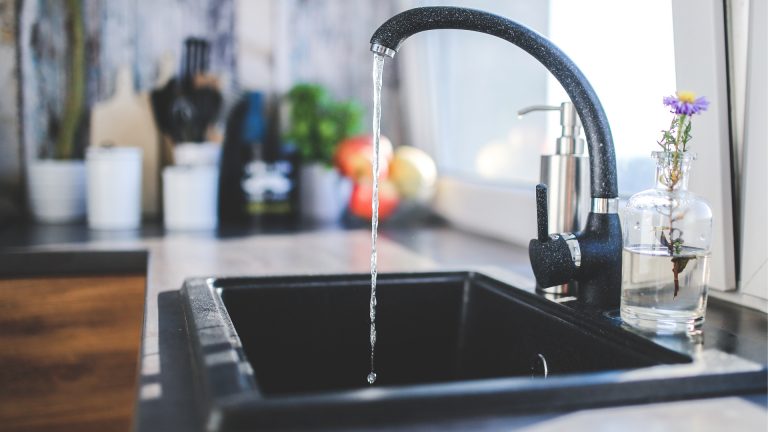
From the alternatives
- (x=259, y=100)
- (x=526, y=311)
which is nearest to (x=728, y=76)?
(x=526, y=311)

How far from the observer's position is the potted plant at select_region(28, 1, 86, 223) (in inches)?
71.7

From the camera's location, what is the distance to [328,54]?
212cm

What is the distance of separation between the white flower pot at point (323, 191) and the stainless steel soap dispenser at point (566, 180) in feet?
3.39

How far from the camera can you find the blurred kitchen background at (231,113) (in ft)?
5.83

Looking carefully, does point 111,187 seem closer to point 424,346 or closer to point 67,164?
point 67,164

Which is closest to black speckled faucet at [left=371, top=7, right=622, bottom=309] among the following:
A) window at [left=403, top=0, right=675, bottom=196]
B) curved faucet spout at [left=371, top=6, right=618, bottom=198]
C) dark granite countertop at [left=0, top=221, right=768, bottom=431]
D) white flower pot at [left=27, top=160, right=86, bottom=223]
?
curved faucet spout at [left=371, top=6, right=618, bottom=198]

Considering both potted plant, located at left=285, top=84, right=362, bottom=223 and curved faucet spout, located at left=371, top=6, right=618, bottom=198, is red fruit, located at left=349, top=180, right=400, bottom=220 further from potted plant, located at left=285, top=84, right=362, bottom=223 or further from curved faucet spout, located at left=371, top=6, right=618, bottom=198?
curved faucet spout, located at left=371, top=6, right=618, bottom=198

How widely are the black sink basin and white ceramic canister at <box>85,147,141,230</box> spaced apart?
846mm

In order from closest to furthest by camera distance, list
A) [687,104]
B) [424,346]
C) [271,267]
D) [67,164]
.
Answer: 1. [687,104]
2. [424,346]
3. [271,267]
4. [67,164]

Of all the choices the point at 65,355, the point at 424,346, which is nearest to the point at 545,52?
the point at 424,346

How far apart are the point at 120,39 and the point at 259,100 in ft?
1.25

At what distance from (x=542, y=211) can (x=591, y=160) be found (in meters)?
0.08

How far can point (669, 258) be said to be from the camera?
2.42 ft

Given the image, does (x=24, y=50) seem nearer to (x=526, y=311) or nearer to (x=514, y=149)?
(x=514, y=149)
